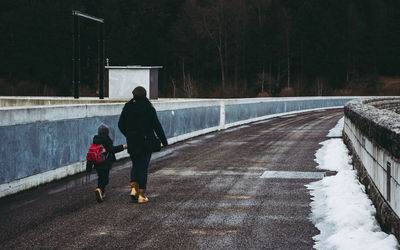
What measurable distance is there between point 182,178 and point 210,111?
11.2 m

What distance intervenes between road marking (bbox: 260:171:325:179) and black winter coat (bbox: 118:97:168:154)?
10.0ft

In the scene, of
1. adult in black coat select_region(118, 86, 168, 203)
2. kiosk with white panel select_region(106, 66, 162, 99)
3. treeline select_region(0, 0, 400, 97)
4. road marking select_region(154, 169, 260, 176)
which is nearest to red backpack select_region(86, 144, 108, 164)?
adult in black coat select_region(118, 86, 168, 203)

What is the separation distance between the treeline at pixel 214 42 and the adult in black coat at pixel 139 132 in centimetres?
7450

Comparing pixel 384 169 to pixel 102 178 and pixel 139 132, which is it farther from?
pixel 102 178

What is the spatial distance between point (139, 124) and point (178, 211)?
4.88 ft

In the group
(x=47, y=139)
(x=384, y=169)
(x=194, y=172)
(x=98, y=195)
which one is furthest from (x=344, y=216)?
(x=47, y=139)

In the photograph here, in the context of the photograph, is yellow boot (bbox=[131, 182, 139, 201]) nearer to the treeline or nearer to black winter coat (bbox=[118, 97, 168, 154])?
black winter coat (bbox=[118, 97, 168, 154])

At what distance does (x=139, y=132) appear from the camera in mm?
8102

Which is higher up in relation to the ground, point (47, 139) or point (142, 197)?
point (47, 139)

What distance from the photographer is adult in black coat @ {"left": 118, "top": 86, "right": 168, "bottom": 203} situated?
26.5 feet

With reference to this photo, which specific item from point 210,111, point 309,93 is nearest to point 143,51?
point 309,93

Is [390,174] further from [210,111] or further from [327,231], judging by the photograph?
[210,111]

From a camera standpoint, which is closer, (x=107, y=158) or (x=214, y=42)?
(x=107, y=158)

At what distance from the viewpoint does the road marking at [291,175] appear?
10320 mm
